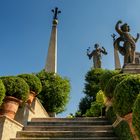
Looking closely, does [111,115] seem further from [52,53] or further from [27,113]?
[52,53]

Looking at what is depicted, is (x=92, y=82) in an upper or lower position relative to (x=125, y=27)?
lower

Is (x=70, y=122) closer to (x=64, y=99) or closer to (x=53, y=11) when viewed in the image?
(x=64, y=99)

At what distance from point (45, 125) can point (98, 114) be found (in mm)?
5394

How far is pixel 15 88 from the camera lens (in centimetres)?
880

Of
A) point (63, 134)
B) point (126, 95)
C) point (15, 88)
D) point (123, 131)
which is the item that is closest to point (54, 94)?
point (15, 88)

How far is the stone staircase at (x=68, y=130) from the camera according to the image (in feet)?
27.1

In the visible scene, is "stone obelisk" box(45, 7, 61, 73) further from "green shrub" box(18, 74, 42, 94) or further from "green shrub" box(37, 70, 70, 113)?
"green shrub" box(18, 74, 42, 94)

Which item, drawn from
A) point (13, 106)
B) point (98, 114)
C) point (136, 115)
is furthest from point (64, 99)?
point (136, 115)

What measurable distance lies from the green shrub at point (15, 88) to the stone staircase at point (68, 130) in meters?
1.09

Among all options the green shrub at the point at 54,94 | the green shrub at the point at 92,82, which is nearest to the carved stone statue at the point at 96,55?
the green shrub at the point at 92,82

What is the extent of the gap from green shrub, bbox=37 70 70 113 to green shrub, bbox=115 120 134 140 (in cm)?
612

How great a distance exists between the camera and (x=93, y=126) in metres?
8.98

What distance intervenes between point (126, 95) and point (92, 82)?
1577cm

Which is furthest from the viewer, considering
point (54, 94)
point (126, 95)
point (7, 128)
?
point (54, 94)
